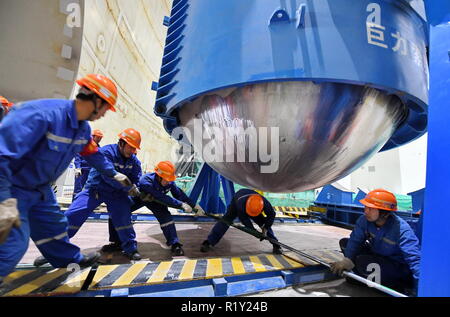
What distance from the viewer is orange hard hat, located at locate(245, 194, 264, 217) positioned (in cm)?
298

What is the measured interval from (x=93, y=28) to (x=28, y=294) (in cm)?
486

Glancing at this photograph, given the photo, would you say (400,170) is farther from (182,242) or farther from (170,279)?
(170,279)

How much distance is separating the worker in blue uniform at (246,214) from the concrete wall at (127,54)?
3696 mm

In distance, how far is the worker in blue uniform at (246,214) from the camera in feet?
9.71

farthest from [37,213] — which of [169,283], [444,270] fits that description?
[444,270]

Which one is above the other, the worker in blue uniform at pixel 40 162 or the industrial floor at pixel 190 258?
the worker in blue uniform at pixel 40 162

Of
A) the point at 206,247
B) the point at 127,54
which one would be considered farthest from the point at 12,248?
the point at 127,54

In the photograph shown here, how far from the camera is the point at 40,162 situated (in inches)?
54.4

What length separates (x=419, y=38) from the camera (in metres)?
1.92

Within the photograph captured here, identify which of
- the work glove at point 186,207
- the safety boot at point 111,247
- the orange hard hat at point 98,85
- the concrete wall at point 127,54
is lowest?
the safety boot at point 111,247

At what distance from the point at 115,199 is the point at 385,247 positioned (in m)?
2.51

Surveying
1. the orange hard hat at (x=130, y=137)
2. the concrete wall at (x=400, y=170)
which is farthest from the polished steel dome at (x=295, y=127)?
the concrete wall at (x=400, y=170)

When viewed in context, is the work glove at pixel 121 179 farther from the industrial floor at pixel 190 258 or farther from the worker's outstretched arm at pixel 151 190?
the industrial floor at pixel 190 258

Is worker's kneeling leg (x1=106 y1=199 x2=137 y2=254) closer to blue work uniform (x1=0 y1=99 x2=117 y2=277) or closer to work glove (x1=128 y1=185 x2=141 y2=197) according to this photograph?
work glove (x1=128 y1=185 x2=141 y2=197)
